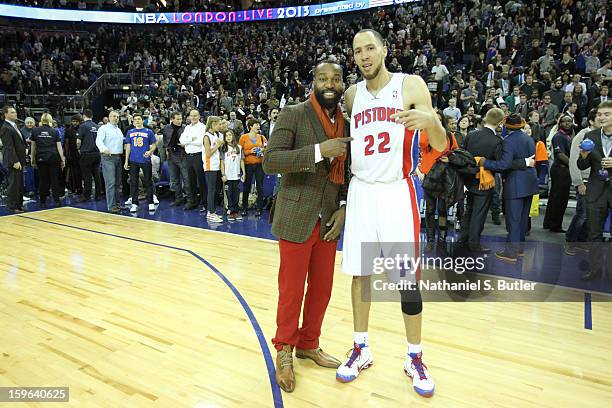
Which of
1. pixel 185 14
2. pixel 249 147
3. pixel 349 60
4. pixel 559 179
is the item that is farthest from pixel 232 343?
pixel 185 14

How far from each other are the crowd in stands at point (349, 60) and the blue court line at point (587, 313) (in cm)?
265

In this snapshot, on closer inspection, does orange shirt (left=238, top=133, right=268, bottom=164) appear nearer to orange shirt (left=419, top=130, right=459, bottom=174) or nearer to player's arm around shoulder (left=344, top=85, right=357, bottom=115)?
orange shirt (left=419, top=130, right=459, bottom=174)

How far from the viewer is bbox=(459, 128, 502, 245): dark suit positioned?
→ 16.6 ft

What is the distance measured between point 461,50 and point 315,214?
1207 centimetres

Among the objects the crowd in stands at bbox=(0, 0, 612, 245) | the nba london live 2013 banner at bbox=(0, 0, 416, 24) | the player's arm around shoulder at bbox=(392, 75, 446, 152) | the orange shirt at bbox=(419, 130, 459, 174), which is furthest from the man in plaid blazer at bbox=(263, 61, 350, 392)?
the nba london live 2013 banner at bbox=(0, 0, 416, 24)

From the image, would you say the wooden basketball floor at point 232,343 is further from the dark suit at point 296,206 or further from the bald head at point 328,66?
the bald head at point 328,66

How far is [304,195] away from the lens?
8.58 feet

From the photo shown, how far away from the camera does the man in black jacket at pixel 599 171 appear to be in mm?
4234

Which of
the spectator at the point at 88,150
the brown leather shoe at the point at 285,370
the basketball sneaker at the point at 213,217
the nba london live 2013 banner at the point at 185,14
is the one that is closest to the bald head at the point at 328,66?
the brown leather shoe at the point at 285,370

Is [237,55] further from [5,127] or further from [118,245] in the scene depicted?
[118,245]

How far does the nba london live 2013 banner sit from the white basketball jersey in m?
19.9

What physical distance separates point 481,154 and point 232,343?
11.4 ft

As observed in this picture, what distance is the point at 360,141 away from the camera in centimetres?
257

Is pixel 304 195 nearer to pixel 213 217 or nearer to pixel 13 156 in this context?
pixel 213 217
